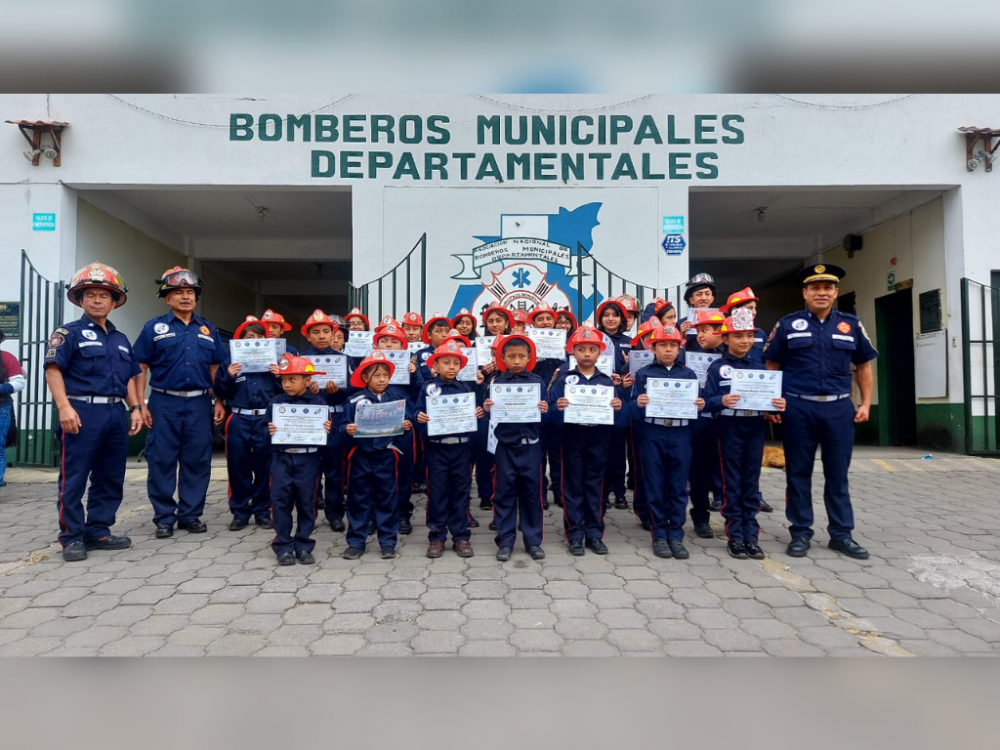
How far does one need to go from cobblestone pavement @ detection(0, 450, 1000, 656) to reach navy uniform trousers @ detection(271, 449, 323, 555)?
0.19 metres

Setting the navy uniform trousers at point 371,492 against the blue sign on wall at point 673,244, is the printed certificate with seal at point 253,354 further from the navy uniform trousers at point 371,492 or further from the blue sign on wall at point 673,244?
the blue sign on wall at point 673,244

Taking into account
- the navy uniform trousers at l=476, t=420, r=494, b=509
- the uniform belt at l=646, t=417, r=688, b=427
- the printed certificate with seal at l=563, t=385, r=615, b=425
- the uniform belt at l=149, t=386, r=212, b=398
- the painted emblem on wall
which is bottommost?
the navy uniform trousers at l=476, t=420, r=494, b=509

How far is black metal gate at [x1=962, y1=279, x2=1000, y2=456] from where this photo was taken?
28.1ft

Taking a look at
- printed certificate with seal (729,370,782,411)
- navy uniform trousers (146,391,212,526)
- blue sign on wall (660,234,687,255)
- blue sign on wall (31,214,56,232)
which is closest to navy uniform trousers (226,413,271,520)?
navy uniform trousers (146,391,212,526)

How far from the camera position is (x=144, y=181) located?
Result: 8.54 metres

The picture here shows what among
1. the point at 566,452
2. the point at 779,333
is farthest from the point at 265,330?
the point at 779,333

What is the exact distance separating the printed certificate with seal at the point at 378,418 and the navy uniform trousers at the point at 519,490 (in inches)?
30.3

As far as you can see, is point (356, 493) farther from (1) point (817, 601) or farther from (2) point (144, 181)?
(2) point (144, 181)

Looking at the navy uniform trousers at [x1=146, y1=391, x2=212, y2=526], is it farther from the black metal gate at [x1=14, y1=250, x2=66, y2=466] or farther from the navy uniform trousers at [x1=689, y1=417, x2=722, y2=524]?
the black metal gate at [x1=14, y1=250, x2=66, y2=466]

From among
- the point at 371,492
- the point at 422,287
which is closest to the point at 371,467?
the point at 371,492

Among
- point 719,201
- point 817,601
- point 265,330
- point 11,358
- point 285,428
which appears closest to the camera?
point 817,601

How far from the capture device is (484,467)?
591 centimetres

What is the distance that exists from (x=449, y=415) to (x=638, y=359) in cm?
189

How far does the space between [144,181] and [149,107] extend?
978mm
